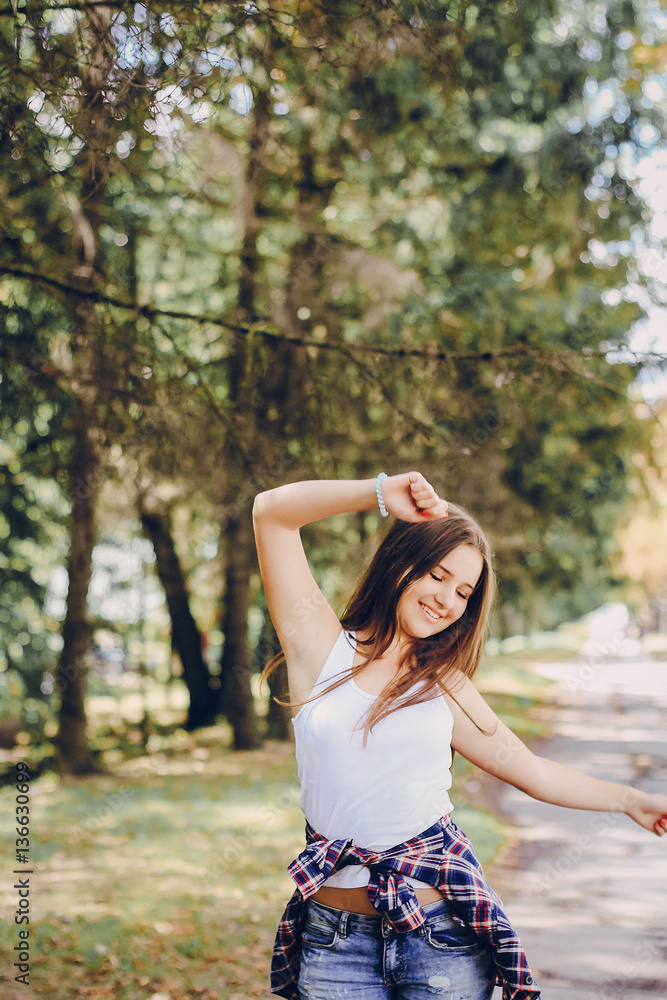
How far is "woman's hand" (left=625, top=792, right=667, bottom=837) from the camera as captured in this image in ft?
7.75

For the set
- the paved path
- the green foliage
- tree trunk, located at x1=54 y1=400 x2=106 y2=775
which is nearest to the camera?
the green foliage

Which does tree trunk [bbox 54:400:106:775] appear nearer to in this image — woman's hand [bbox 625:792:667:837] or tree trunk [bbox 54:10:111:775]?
tree trunk [bbox 54:10:111:775]

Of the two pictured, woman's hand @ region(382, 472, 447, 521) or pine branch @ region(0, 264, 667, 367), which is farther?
pine branch @ region(0, 264, 667, 367)

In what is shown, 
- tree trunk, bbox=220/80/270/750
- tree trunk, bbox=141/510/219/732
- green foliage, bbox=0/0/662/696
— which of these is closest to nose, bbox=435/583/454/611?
green foliage, bbox=0/0/662/696

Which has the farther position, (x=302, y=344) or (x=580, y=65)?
(x=580, y=65)

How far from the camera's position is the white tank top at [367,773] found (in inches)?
81.6

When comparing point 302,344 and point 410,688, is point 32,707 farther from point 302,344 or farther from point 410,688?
point 410,688

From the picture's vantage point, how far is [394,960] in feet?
6.58

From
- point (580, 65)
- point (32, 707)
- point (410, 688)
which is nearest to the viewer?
point (410, 688)

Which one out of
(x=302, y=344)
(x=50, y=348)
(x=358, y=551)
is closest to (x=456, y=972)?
(x=302, y=344)

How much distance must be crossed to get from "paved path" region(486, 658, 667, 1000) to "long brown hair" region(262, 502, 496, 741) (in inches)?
112

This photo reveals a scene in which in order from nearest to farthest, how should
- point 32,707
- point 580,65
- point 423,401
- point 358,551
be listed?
1. point 423,401
2. point 580,65
3. point 358,551
4. point 32,707

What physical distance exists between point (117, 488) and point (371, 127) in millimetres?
4738

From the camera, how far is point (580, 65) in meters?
7.20
